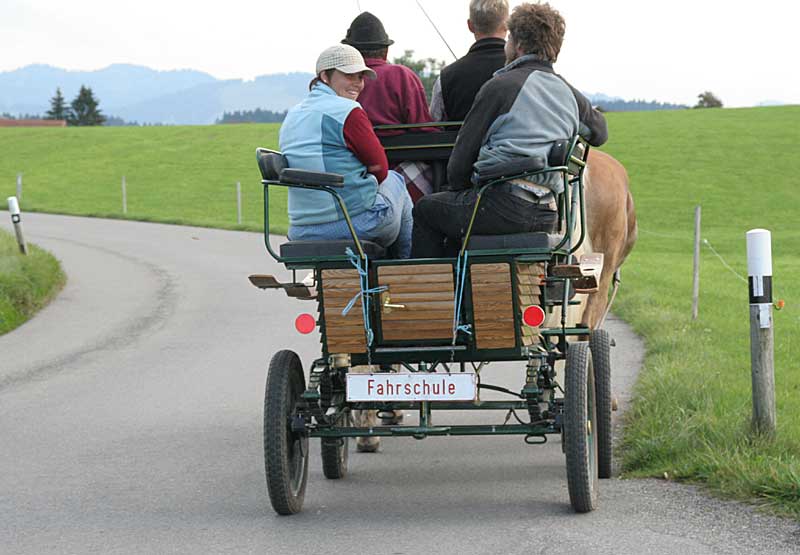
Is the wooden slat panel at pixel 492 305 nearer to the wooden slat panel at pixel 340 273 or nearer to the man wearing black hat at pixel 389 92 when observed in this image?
the wooden slat panel at pixel 340 273

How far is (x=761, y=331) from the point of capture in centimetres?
676

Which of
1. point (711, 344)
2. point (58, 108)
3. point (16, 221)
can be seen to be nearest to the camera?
point (711, 344)

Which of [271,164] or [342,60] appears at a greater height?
[342,60]

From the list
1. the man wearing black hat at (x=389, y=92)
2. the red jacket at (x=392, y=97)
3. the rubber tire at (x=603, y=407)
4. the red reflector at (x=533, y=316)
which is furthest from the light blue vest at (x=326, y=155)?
the rubber tire at (x=603, y=407)

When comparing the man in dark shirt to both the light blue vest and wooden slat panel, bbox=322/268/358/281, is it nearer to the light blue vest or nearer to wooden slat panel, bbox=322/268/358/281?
the light blue vest

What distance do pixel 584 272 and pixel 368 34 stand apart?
6.99ft

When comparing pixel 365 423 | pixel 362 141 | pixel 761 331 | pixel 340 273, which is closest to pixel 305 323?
pixel 340 273

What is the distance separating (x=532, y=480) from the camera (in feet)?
22.2

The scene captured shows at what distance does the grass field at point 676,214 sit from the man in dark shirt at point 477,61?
2.26 metres

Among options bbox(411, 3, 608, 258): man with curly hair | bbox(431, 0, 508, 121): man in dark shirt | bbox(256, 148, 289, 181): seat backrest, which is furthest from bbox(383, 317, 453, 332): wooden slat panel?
bbox(431, 0, 508, 121): man in dark shirt

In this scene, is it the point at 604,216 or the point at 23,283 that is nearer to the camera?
the point at 604,216

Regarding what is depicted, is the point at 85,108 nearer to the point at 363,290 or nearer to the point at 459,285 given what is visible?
the point at 363,290

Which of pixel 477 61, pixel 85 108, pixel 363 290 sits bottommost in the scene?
pixel 363 290

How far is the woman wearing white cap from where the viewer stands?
20.3 ft
